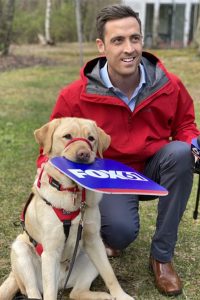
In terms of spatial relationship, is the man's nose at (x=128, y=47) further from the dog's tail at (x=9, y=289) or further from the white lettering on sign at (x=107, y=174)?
the dog's tail at (x=9, y=289)

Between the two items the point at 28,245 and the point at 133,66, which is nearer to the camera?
the point at 28,245

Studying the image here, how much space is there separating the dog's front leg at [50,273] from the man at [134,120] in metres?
0.60

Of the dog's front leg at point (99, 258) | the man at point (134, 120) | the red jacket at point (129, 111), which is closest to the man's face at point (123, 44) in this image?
the man at point (134, 120)

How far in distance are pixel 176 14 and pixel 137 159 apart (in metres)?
27.2

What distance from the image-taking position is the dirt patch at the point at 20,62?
15773 mm

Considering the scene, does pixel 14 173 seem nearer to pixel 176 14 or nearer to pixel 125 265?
pixel 125 265

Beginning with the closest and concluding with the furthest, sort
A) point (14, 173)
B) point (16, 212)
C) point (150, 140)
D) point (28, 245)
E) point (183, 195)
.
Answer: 1. point (28, 245)
2. point (183, 195)
3. point (150, 140)
4. point (16, 212)
5. point (14, 173)

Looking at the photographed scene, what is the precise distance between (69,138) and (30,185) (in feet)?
8.80

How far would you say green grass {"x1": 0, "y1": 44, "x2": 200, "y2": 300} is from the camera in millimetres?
3473

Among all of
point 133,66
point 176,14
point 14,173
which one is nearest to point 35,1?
point 176,14

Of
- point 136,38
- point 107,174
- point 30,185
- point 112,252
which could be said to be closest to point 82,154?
point 107,174

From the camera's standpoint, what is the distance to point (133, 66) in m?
3.37

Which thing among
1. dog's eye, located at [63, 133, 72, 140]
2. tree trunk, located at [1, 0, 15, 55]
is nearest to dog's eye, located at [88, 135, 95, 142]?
dog's eye, located at [63, 133, 72, 140]

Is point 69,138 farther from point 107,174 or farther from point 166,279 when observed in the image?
point 166,279
